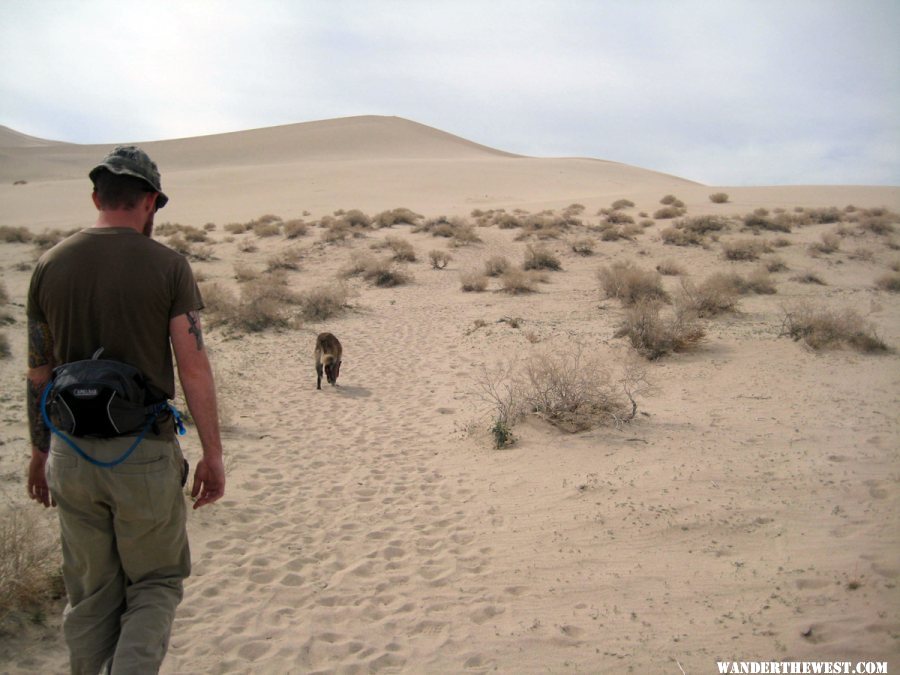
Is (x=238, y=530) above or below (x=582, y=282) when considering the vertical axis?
below

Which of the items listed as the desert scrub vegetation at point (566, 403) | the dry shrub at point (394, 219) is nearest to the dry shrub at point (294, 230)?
the dry shrub at point (394, 219)

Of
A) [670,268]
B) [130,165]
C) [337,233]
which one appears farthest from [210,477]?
[337,233]

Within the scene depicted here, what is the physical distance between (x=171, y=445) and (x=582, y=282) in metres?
15.4

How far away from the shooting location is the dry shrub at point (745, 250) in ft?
57.9

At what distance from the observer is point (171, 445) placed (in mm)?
2424

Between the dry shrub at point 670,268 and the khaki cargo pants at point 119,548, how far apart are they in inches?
641

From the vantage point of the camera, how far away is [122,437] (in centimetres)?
223

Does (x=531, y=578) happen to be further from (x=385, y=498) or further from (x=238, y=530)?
(x=238, y=530)

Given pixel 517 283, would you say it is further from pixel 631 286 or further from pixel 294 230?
pixel 294 230

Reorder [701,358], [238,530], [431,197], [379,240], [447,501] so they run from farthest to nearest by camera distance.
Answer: [431,197], [379,240], [701,358], [447,501], [238,530]

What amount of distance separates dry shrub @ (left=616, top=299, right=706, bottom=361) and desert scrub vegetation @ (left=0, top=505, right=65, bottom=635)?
7793mm

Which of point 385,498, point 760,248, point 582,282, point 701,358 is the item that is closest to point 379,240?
point 582,282

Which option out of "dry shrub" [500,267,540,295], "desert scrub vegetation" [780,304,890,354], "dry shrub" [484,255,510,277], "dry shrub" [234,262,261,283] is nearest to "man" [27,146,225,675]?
"desert scrub vegetation" [780,304,890,354]

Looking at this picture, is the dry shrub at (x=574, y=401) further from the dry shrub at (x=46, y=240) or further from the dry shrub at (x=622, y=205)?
the dry shrub at (x=622, y=205)
